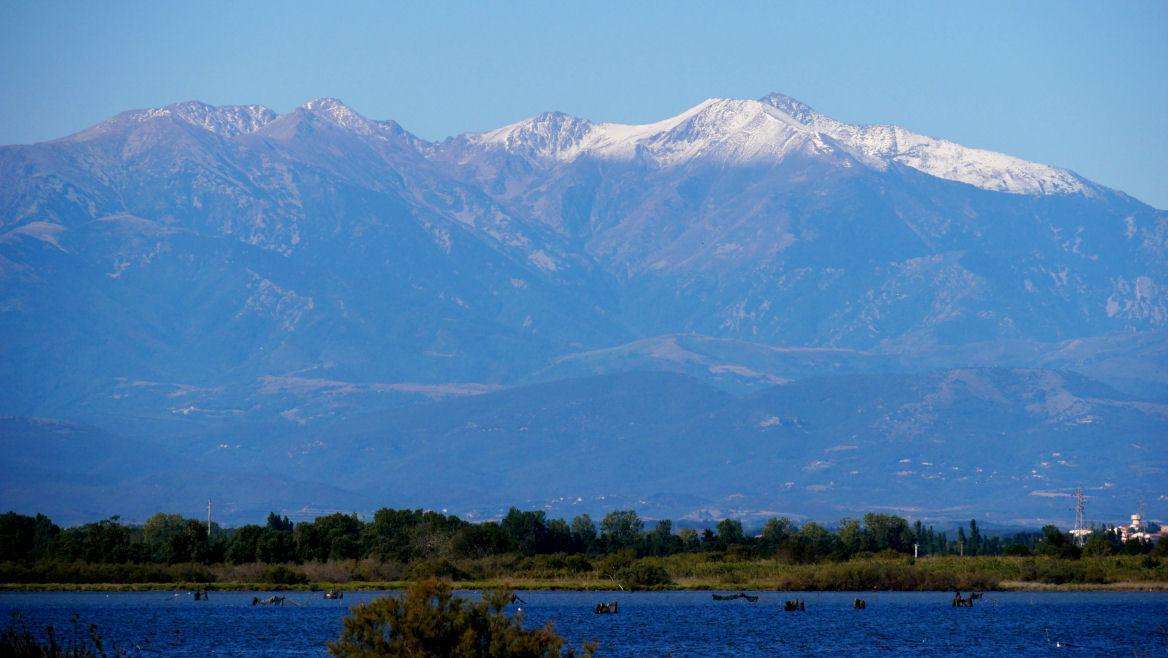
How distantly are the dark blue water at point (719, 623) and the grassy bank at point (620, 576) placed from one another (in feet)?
18.0

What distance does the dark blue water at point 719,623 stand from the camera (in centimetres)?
7994

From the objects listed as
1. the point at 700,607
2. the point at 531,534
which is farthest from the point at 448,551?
the point at 700,607

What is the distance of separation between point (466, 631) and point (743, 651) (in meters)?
30.9

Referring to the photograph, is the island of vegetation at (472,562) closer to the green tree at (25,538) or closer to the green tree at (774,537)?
the green tree at (25,538)

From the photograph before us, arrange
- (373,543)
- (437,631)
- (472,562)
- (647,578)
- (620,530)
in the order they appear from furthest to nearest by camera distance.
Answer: (620,530)
(373,543)
(472,562)
(647,578)
(437,631)

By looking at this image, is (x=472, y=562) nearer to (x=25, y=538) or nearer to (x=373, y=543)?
(x=373, y=543)

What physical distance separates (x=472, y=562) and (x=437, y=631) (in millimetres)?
79901

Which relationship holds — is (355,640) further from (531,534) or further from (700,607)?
(531,534)

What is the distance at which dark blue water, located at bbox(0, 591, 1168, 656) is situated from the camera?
7994 cm

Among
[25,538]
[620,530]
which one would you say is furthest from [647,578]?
[620,530]

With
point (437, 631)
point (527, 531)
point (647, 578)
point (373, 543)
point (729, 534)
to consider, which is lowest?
point (437, 631)

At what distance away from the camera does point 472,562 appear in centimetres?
13000

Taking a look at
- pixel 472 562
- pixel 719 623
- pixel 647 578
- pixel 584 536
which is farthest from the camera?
pixel 584 536

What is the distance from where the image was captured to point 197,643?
81.8 metres
